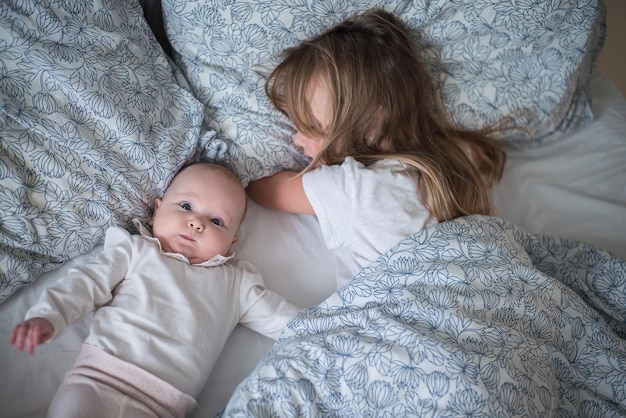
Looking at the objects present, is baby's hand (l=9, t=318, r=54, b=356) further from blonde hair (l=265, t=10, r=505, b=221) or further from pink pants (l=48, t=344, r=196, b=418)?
blonde hair (l=265, t=10, r=505, b=221)

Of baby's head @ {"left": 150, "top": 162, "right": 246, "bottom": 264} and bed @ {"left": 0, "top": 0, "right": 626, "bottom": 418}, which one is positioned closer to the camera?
bed @ {"left": 0, "top": 0, "right": 626, "bottom": 418}

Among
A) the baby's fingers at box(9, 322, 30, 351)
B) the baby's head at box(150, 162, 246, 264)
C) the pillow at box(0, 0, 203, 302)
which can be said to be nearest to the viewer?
the baby's fingers at box(9, 322, 30, 351)

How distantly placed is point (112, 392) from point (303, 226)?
23.4 inches

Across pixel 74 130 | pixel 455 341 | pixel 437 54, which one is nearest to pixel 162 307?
pixel 74 130

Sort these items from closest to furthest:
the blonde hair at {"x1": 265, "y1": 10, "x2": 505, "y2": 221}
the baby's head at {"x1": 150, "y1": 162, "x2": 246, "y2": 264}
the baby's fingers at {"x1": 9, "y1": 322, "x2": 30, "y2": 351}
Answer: the baby's fingers at {"x1": 9, "y1": 322, "x2": 30, "y2": 351} → the baby's head at {"x1": 150, "y1": 162, "x2": 246, "y2": 264} → the blonde hair at {"x1": 265, "y1": 10, "x2": 505, "y2": 221}

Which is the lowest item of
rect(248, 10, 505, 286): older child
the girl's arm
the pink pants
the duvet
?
the pink pants

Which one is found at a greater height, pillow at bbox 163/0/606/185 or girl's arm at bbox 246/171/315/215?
pillow at bbox 163/0/606/185

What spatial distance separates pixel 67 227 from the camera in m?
1.01

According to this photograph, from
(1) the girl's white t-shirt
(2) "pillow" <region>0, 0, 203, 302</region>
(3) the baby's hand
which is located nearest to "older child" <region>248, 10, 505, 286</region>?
(1) the girl's white t-shirt

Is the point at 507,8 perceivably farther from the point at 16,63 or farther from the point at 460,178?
the point at 16,63

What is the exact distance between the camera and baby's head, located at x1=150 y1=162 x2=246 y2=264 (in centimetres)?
103

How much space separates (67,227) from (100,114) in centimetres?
24

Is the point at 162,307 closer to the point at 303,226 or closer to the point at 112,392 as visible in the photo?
the point at 112,392

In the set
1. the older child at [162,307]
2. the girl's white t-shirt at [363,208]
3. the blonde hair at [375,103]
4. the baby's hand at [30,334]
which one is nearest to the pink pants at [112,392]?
the older child at [162,307]
